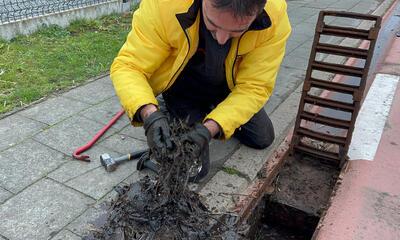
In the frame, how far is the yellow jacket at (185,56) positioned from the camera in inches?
106

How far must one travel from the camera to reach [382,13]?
8.54m

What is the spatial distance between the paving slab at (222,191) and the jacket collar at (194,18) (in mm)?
1196

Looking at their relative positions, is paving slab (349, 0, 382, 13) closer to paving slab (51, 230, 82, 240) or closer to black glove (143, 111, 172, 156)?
black glove (143, 111, 172, 156)

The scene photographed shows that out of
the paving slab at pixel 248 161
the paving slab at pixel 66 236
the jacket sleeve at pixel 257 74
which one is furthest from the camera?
the paving slab at pixel 248 161

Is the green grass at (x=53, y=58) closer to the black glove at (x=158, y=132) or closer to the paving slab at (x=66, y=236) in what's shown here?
the paving slab at (x=66, y=236)

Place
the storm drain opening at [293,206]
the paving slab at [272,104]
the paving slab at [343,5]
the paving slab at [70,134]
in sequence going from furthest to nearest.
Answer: the paving slab at [343,5]
the paving slab at [272,104]
the paving slab at [70,134]
the storm drain opening at [293,206]

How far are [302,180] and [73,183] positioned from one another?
5.95 ft

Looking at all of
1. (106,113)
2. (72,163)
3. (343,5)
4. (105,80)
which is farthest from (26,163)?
(343,5)

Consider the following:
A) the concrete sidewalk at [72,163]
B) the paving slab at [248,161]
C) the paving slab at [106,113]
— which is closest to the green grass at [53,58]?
the concrete sidewalk at [72,163]

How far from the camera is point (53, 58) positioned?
521 centimetres

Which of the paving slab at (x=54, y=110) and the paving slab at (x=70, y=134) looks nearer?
the paving slab at (x=70, y=134)

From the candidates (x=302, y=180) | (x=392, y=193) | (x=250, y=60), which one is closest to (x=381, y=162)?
(x=392, y=193)

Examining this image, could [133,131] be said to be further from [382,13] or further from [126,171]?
[382,13]

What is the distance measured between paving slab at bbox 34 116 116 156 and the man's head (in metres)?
1.87
